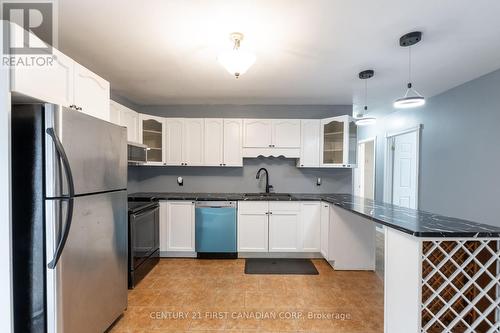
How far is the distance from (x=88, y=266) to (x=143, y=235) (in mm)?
1214

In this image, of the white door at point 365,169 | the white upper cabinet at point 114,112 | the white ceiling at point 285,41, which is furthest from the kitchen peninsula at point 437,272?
the white door at point 365,169

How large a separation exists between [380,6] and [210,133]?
8.69ft

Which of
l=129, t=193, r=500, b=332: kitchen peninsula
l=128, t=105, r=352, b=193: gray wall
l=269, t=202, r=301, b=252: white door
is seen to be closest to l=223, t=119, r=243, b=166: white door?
l=128, t=105, r=352, b=193: gray wall

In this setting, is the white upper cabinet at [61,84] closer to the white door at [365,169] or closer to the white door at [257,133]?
the white door at [257,133]

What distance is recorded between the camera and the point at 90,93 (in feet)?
5.99

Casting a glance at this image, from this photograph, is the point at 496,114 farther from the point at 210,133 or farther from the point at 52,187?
the point at 52,187

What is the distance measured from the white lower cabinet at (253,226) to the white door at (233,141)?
0.73 metres

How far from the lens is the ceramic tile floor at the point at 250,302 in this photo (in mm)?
1979

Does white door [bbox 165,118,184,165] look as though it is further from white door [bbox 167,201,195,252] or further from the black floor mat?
the black floor mat

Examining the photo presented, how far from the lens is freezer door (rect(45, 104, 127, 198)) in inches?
52.8

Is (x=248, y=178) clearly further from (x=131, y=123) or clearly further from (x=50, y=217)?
(x=50, y=217)

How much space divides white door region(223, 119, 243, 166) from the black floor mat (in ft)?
4.82

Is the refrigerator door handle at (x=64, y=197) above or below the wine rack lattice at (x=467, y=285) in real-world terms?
above

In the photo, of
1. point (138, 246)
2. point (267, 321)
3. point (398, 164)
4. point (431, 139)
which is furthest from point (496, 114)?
point (138, 246)
